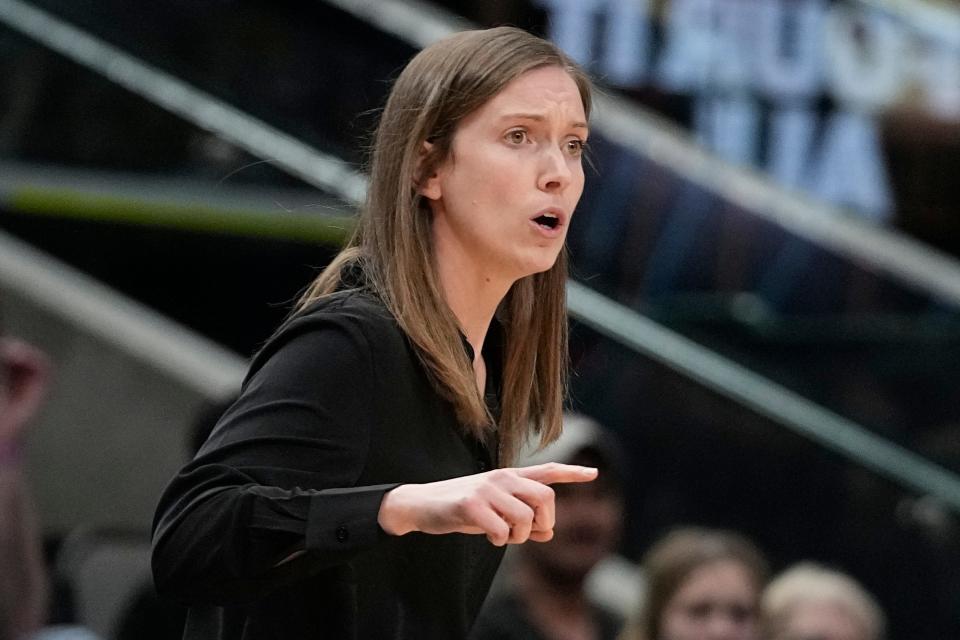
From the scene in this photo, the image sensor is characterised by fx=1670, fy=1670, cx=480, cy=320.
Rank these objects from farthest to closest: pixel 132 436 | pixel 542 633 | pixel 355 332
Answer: pixel 132 436 → pixel 542 633 → pixel 355 332

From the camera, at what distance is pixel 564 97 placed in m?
1.95

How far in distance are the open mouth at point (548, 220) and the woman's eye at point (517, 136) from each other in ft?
0.29

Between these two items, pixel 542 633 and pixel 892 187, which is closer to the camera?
pixel 542 633

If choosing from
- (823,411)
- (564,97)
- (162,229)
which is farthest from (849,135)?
(564,97)

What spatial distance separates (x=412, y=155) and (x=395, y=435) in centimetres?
33

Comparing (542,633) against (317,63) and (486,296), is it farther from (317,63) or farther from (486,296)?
(317,63)

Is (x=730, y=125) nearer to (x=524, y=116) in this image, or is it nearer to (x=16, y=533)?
(x=16, y=533)

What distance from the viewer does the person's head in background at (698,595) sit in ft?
12.9

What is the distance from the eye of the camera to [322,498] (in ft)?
5.38

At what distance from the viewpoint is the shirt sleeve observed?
1.63 m

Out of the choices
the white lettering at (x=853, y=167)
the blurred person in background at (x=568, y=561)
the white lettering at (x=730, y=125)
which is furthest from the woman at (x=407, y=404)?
the white lettering at (x=853, y=167)

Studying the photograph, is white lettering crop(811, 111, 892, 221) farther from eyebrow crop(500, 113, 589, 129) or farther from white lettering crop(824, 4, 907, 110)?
eyebrow crop(500, 113, 589, 129)

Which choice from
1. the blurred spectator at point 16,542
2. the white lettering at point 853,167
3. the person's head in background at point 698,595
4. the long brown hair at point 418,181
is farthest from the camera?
the white lettering at point 853,167

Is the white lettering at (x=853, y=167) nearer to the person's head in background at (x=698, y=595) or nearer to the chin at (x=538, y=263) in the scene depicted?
the person's head in background at (x=698, y=595)
